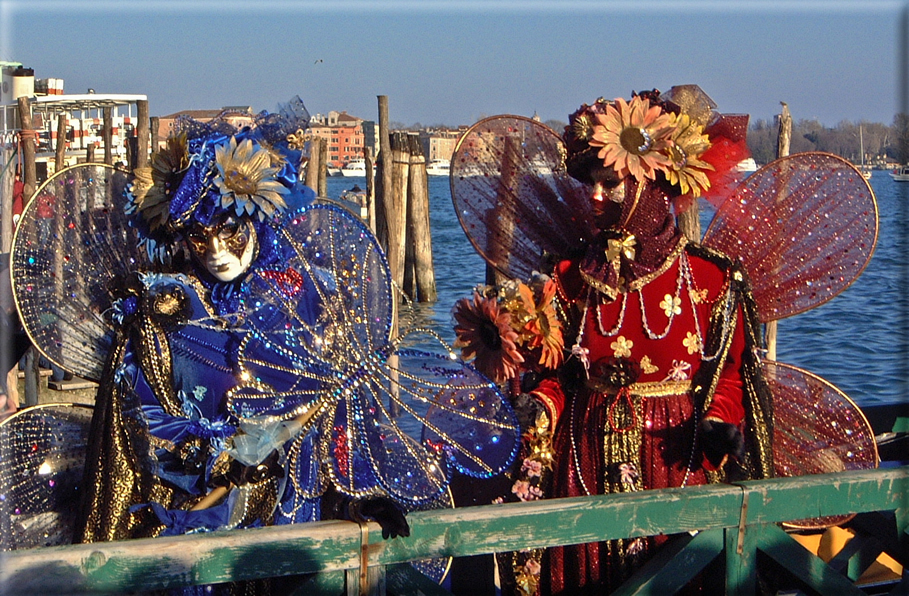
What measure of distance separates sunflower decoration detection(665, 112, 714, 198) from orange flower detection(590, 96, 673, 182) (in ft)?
0.12

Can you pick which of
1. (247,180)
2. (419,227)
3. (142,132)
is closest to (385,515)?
(247,180)

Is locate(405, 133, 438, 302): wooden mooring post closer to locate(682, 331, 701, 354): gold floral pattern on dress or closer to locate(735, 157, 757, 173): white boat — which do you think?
locate(735, 157, 757, 173): white boat

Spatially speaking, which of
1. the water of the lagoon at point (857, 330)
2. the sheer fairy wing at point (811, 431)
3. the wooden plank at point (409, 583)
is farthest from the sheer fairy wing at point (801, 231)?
the wooden plank at point (409, 583)

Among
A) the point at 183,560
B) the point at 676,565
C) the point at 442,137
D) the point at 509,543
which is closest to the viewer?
the point at 183,560

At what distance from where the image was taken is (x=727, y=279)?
9.80ft

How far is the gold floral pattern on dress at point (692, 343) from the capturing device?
116 inches

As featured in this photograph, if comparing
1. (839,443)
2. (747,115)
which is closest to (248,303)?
(747,115)

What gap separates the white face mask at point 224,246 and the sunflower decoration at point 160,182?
118 mm

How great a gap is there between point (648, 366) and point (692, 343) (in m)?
0.14

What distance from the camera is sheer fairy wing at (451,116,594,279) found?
3197 millimetres

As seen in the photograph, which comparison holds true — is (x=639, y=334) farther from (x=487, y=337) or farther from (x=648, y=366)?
(x=487, y=337)

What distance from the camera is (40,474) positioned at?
2758mm

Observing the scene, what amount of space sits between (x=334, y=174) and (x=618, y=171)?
67.8 metres

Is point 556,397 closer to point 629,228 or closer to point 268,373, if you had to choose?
point 629,228
